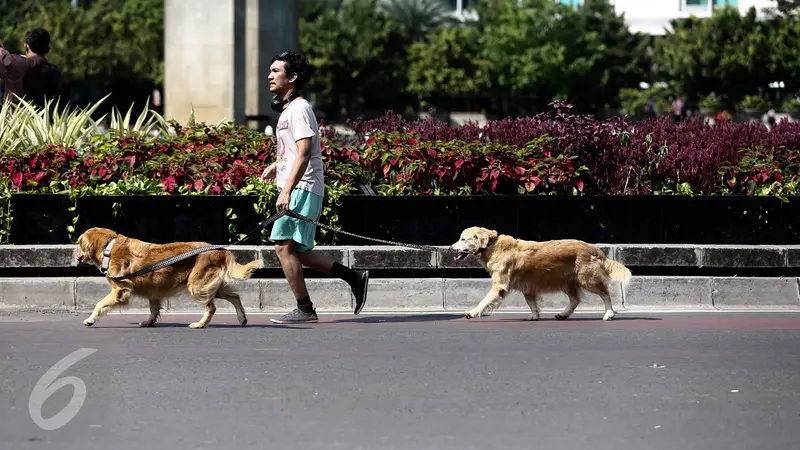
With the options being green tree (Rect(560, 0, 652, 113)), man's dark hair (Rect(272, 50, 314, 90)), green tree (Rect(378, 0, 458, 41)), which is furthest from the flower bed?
green tree (Rect(378, 0, 458, 41))

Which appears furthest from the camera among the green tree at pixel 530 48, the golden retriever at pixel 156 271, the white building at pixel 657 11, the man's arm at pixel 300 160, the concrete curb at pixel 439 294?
the white building at pixel 657 11

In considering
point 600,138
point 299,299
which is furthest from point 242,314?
point 600,138

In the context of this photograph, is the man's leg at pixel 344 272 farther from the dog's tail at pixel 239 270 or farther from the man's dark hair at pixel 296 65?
the man's dark hair at pixel 296 65

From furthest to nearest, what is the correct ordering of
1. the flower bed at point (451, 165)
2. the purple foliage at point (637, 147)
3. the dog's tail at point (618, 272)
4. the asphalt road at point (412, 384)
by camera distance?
1. the purple foliage at point (637, 147)
2. the flower bed at point (451, 165)
3. the dog's tail at point (618, 272)
4. the asphalt road at point (412, 384)

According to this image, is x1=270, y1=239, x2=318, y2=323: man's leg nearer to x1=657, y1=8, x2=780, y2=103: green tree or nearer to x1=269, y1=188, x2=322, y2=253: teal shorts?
x1=269, y1=188, x2=322, y2=253: teal shorts

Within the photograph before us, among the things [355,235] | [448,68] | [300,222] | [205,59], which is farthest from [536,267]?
[448,68]

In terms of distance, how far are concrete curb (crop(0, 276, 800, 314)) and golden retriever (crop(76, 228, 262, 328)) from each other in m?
1.30

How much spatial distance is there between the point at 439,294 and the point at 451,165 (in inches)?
53.7

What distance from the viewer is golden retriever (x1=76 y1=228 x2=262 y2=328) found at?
10570 mm

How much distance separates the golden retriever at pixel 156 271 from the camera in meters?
10.6

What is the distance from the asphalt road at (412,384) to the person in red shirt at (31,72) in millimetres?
4655

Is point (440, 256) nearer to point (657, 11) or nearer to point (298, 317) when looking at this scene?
point (298, 317)

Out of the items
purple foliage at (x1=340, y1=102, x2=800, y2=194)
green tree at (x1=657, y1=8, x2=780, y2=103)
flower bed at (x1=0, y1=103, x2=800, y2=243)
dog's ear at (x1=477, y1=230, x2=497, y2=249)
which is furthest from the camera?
green tree at (x1=657, y1=8, x2=780, y2=103)

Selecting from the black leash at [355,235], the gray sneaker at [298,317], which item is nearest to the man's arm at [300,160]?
the black leash at [355,235]
